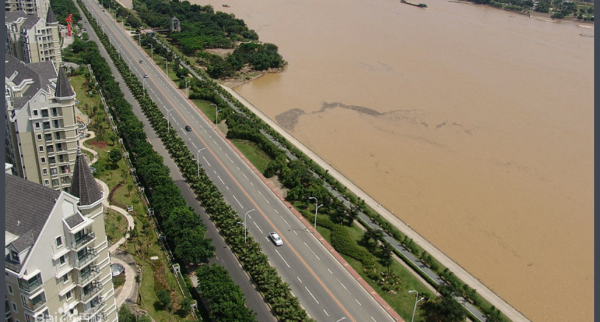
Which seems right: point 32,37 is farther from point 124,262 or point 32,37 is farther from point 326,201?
point 326,201

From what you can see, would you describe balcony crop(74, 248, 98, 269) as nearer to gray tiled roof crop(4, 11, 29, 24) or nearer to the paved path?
the paved path

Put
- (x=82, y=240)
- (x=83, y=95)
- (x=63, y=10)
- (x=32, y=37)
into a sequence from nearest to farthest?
(x=82, y=240)
(x=32, y=37)
(x=83, y=95)
(x=63, y=10)

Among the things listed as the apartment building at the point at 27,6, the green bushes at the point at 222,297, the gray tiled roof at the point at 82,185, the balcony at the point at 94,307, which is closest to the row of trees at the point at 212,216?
the green bushes at the point at 222,297

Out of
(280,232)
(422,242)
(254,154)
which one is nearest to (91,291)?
(280,232)

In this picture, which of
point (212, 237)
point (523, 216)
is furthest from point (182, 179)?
point (523, 216)

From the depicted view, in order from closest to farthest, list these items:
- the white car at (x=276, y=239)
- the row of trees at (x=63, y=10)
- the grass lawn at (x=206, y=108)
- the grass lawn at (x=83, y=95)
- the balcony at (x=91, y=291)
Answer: the balcony at (x=91, y=291) < the white car at (x=276, y=239) < the grass lawn at (x=83, y=95) < the grass lawn at (x=206, y=108) < the row of trees at (x=63, y=10)

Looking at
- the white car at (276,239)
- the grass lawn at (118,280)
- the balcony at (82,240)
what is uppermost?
the balcony at (82,240)

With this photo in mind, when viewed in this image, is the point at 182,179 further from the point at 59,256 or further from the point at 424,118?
the point at 424,118

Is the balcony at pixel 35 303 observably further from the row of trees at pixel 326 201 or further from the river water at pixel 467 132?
the river water at pixel 467 132
